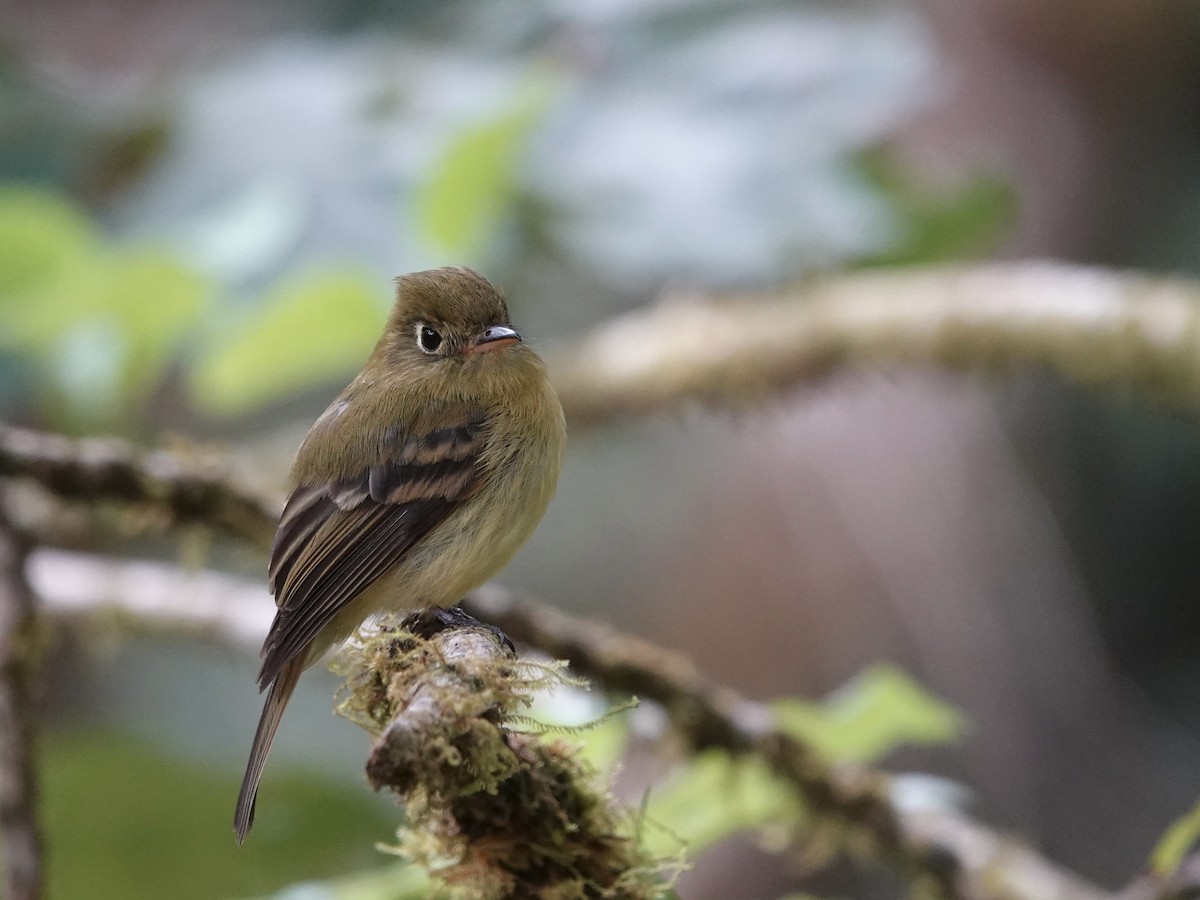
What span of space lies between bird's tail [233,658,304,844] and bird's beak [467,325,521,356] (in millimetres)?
826

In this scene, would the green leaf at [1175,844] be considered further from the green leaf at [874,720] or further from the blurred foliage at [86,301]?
the blurred foliage at [86,301]

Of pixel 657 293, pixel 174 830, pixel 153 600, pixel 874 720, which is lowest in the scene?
pixel 174 830

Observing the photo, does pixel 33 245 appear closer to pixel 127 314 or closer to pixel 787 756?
pixel 127 314

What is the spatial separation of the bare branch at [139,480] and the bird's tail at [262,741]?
401 mm

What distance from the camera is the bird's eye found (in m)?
3.14

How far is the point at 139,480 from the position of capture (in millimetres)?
2789

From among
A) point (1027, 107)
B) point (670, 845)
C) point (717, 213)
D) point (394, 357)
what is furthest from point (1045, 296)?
point (1027, 107)

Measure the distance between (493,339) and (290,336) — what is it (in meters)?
0.63

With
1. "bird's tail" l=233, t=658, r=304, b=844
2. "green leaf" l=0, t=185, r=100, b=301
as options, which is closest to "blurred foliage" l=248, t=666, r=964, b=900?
"bird's tail" l=233, t=658, r=304, b=844

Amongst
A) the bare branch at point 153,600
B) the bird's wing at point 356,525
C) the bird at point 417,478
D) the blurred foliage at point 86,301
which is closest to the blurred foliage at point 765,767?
the bird at point 417,478

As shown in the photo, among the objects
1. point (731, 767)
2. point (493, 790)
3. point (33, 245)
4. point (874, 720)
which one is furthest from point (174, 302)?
point (493, 790)

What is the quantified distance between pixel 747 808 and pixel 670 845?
0.32 m

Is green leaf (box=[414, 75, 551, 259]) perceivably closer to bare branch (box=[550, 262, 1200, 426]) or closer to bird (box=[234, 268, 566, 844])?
bird (box=[234, 268, 566, 844])

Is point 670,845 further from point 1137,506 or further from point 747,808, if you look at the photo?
point 1137,506
